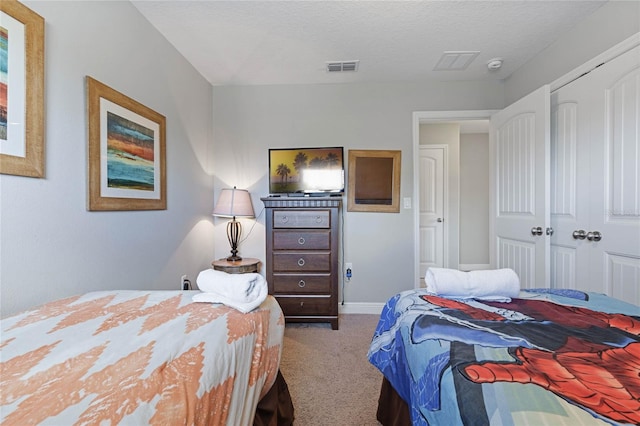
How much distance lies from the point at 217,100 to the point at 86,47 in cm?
161

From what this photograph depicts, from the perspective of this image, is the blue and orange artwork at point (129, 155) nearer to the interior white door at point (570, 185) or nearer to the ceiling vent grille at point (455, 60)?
the ceiling vent grille at point (455, 60)

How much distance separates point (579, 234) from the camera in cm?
196

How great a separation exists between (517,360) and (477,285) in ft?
1.71

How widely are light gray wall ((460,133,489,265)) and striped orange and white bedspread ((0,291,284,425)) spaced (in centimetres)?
473

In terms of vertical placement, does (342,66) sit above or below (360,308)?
above

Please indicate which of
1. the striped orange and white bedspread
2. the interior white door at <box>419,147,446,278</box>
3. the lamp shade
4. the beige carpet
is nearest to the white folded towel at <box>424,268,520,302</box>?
the striped orange and white bedspread

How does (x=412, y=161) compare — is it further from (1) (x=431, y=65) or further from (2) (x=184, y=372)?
(2) (x=184, y=372)

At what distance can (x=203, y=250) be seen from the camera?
2781 mm

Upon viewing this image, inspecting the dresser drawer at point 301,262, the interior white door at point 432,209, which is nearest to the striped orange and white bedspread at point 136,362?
the dresser drawer at point 301,262

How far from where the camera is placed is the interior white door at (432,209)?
14.2 ft

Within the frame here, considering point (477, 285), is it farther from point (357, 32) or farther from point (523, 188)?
point (357, 32)

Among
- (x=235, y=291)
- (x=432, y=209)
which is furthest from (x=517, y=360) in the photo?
(x=432, y=209)

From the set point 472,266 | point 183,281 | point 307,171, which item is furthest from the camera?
point 472,266

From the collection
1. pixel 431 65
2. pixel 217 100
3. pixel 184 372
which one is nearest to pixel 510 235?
pixel 431 65
